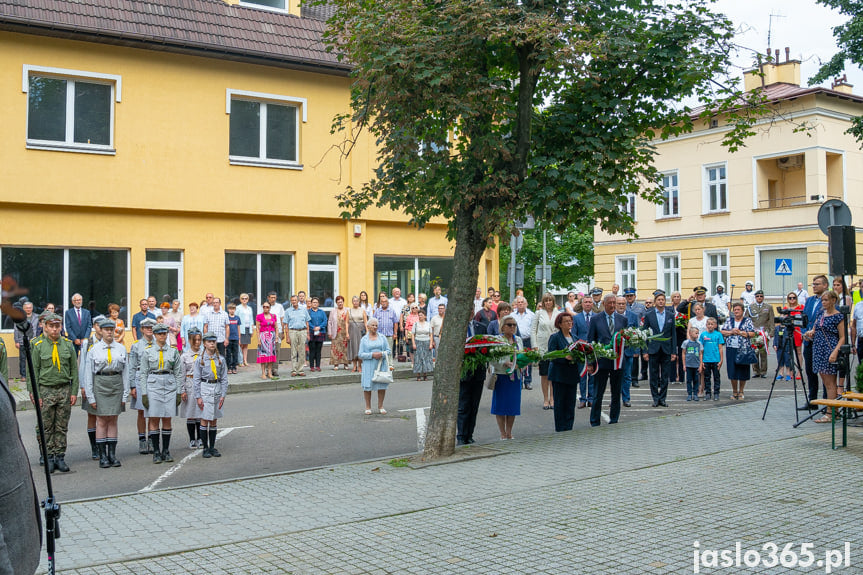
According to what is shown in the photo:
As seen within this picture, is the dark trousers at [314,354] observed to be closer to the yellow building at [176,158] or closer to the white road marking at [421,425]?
the yellow building at [176,158]

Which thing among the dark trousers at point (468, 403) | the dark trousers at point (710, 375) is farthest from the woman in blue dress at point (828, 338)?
the dark trousers at point (468, 403)

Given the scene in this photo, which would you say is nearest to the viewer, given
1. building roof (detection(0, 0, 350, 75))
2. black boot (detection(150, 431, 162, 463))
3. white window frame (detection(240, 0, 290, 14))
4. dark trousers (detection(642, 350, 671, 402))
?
black boot (detection(150, 431, 162, 463))

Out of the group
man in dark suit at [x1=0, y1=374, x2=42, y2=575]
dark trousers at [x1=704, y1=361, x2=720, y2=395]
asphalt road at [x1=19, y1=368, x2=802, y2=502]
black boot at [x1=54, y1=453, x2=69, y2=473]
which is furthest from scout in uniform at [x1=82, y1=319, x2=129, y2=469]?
dark trousers at [x1=704, y1=361, x2=720, y2=395]

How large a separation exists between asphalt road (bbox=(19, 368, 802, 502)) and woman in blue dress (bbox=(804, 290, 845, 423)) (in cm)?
100

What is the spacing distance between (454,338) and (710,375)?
285 inches

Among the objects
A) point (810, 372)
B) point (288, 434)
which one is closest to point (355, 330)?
point (288, 434)

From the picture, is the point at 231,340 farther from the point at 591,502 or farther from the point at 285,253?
the point at 591,502

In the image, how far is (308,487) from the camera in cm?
820

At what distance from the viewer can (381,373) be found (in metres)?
13.2

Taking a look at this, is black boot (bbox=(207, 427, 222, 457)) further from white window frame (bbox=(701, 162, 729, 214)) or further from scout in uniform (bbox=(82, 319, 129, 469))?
white window frame (bbox=(701, 162, 729, 214))

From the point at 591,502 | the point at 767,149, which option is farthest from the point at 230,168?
the point at 767,149

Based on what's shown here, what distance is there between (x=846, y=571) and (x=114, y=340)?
347 inches

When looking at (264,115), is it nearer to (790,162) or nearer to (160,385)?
(160,385)

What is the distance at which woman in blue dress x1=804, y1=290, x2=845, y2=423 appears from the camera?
35.4 ft
